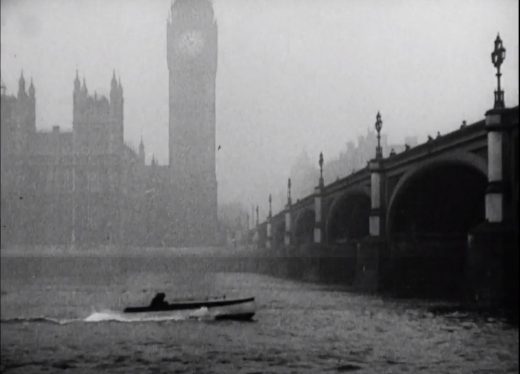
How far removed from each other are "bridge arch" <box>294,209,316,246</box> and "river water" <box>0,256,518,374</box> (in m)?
40.7

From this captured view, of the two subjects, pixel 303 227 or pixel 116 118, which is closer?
pixel 303 227

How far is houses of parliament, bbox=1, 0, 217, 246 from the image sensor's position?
110188mm

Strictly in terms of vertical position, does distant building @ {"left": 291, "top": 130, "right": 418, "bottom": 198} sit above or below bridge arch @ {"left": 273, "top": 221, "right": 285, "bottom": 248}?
above

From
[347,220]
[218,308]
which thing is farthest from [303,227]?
[218,308]

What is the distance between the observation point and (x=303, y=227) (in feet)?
354

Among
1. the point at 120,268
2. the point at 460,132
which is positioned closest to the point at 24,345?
the point at 460,132

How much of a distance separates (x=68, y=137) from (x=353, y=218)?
77829 mm

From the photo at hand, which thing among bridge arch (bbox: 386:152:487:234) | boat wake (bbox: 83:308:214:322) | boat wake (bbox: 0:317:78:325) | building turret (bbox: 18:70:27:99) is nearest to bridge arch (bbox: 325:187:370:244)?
bridge arch (bbox: 386:152:487:234)

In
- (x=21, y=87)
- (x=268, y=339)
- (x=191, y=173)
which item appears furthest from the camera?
(x=21, y=87)

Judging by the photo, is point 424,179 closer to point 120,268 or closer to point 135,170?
point 120,268

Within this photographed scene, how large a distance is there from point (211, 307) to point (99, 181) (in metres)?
97.9

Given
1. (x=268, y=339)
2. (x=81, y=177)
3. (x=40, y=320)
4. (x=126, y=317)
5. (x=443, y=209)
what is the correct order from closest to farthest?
(x=268, y=339)
(x=126, y=317)
(x=40, y=320)
(x=443, y=209)
(x=81, y=177)

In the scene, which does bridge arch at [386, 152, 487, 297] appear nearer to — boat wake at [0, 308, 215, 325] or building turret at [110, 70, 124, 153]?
boat wake at [0, 308, 215, 325]

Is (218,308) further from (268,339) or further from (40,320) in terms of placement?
(40,320)
